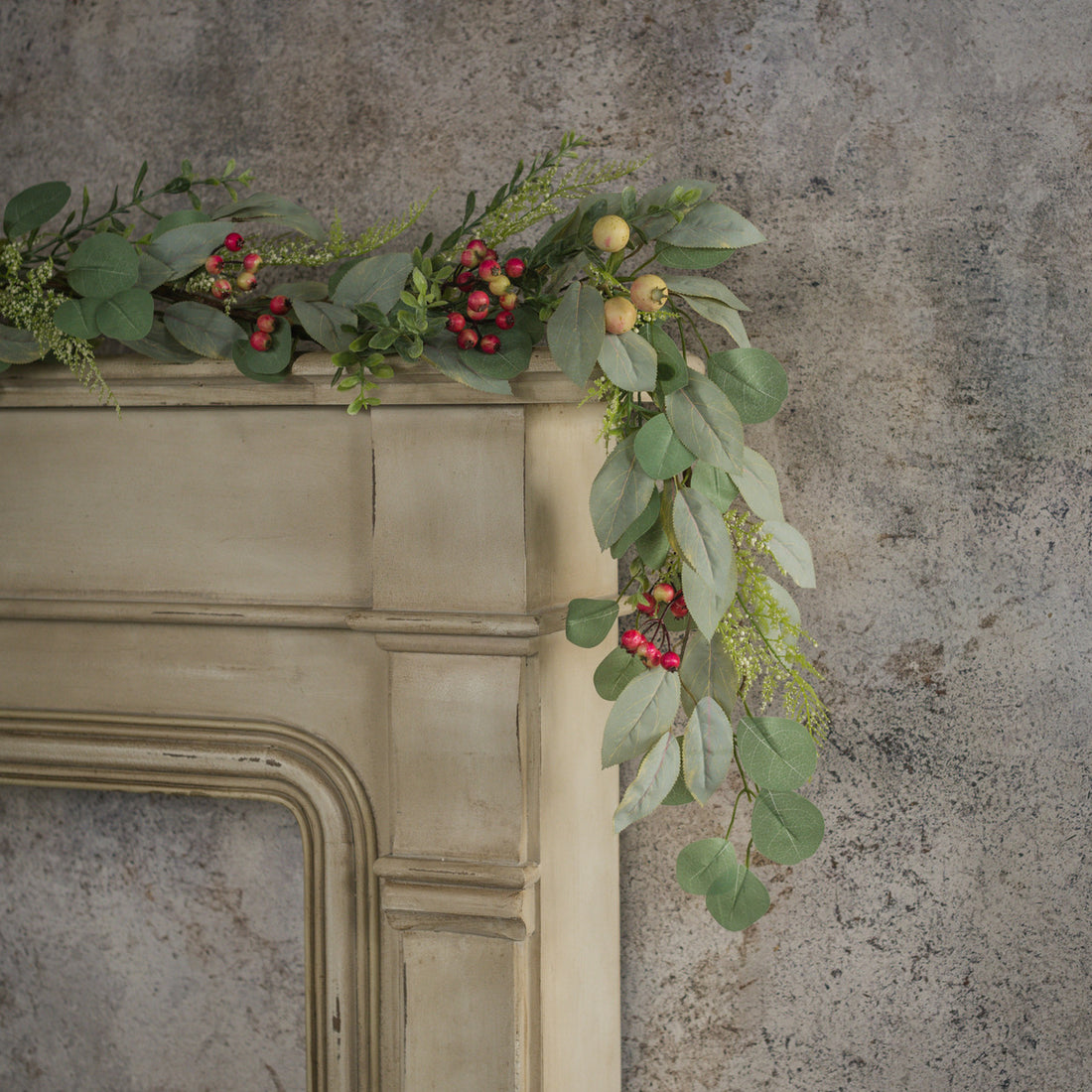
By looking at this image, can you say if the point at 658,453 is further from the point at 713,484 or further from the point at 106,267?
the point at 106,267

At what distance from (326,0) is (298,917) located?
1063 mm

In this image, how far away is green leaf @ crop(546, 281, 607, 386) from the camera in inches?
28.9

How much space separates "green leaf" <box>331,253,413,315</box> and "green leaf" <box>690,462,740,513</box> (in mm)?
298

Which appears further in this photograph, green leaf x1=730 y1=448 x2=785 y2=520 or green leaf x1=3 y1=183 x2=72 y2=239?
green leaf x1=3 y1=183 x2=72 y2=239

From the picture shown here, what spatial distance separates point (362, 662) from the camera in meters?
0.91

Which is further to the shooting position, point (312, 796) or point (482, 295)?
point (312, 796)

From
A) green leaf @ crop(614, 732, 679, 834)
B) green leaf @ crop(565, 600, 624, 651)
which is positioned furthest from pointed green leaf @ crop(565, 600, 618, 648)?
green leaf @ crop(614, 732, 679, 834)

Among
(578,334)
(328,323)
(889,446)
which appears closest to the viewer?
(578,334)

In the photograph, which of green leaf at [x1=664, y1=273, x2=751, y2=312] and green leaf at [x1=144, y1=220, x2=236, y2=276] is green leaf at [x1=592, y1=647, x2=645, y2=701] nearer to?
green leaf at [x1=664, y1=273, x2=751, y2=312]

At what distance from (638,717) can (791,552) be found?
22 centimetres

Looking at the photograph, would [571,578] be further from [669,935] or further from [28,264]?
[28,264]

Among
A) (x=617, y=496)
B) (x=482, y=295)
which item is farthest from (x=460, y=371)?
(x=617, y=496)

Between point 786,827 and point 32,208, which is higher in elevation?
point 32,208

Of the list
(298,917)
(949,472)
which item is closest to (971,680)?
(949,472)
